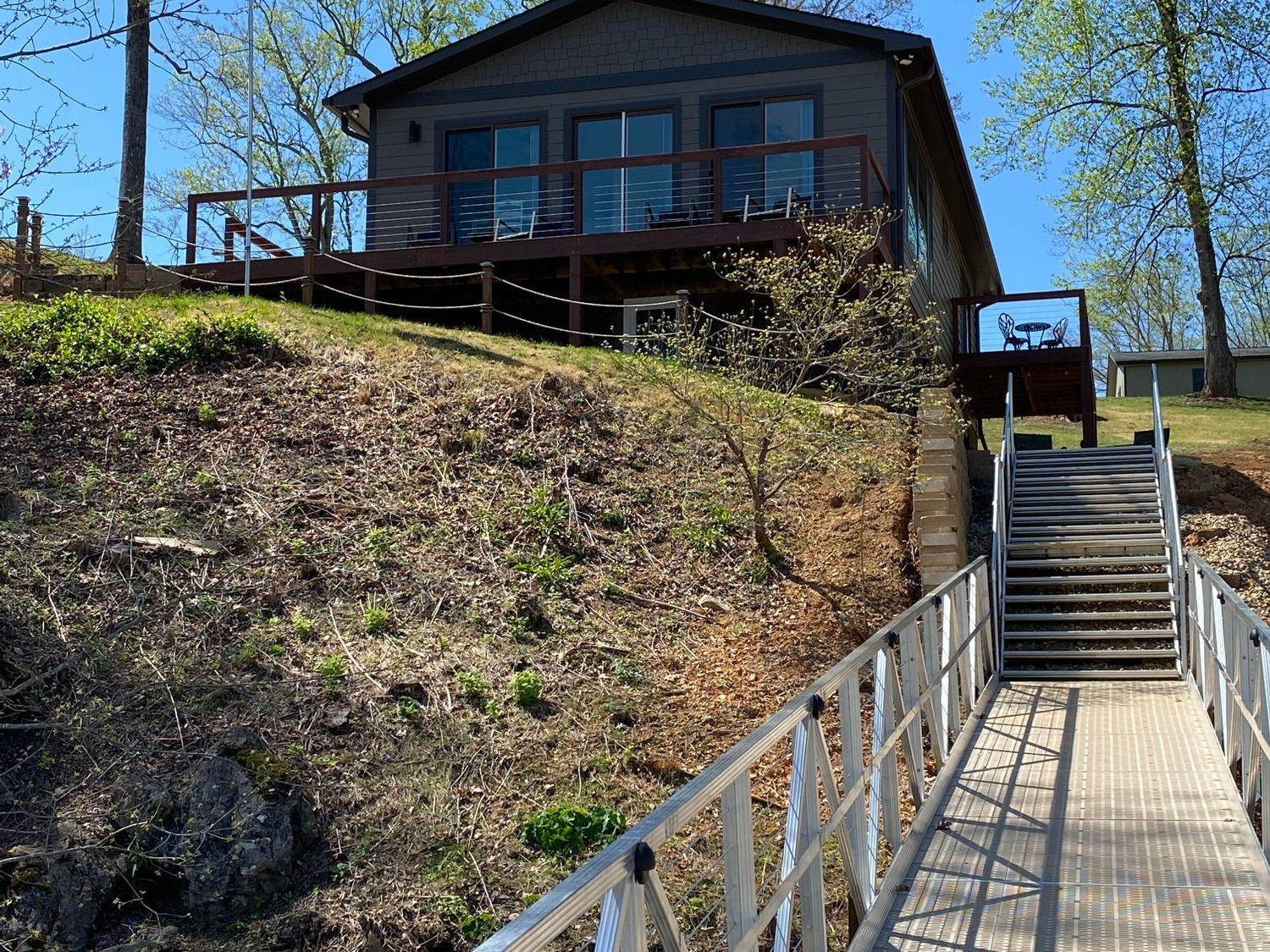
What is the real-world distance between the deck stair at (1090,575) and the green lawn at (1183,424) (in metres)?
5.08

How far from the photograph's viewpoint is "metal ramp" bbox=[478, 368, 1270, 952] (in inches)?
152

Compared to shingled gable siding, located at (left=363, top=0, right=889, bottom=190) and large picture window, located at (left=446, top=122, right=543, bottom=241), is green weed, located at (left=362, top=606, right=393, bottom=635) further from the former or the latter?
shingled gable siding, located at (left=363, top=0, right=889, bottom=190)

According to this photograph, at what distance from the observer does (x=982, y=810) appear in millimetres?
6887

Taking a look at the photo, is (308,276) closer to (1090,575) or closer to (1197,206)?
(1090,575)

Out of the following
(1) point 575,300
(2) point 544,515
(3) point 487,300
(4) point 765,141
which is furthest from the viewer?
(4) point 765,141

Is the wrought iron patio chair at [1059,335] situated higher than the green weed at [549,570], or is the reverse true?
the wrought iron patio chair at [1059,335]

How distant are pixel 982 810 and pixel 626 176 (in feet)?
46.2

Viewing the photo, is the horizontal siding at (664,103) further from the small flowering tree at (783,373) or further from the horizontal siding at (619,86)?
the small flowering tree at (783,373)

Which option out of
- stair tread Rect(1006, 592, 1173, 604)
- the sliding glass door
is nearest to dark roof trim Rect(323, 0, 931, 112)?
the sliding glass door

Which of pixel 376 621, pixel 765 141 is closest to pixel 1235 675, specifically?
pixel 376 621

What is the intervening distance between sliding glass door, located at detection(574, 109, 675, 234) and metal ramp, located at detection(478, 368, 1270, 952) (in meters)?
9.40

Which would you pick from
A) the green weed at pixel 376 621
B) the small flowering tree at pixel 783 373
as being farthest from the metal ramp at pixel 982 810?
the green weed at pixel 376 621

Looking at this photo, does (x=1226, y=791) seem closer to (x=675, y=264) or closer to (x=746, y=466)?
(x=746, y=466)

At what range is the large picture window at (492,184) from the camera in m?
20.0
